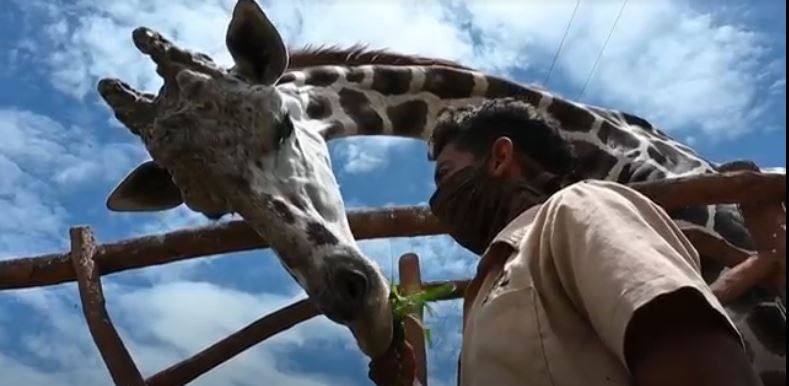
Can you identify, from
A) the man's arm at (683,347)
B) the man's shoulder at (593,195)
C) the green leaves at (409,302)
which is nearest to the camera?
the man's arm at (683,347)

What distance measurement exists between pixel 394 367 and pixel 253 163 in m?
0.63

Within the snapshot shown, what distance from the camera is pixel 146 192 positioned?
122 inches

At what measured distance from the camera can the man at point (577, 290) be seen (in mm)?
1022

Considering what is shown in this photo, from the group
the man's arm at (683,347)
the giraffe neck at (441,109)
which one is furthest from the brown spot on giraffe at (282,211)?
the man's arm at (683,347)

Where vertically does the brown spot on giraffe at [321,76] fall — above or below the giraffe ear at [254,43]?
below

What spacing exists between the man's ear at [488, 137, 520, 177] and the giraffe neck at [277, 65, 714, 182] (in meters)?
1.49

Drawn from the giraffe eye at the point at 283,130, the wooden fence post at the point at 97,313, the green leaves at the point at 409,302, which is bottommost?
the wooden fence post at the point at 97,313

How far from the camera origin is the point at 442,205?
1.54 meters

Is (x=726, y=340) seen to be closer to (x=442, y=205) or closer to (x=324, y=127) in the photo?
(x=442, y=205)

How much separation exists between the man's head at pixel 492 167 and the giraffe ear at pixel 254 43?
1.47 m

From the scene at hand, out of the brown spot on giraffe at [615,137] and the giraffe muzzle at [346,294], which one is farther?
the brown spot on giraffe at [615,137]

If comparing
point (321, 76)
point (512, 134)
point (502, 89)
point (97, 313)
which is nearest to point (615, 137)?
point (502, 89)

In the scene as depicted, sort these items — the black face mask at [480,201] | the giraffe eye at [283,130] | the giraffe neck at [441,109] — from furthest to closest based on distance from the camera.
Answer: the giraffe neck at [441,109]
the giraffe eye at [283,130]
the black face mask at [480,201]

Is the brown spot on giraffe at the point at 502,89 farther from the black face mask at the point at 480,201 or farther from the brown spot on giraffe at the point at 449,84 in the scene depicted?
the black face mask at the point at 480,201
